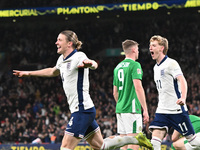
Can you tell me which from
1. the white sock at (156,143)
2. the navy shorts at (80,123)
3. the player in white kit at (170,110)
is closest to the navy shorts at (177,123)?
the player in white kit at (170,110)

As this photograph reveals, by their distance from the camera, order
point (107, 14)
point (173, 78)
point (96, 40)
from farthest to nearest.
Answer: point (96, 40)
point (107, 14)
point (173, 78)

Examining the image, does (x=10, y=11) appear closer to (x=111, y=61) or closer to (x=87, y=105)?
(x=111, y=61)

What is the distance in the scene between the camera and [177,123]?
21.4 ft

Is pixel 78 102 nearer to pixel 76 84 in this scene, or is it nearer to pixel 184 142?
pixel 76 84

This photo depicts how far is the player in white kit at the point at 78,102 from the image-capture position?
5574mm

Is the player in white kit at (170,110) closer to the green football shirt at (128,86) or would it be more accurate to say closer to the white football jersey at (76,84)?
the green football shirt at (128,86)

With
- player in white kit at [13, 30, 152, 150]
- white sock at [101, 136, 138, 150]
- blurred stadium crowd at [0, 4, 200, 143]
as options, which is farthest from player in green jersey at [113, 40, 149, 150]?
blurred stadium crowd at [0, 4, 200, 143]

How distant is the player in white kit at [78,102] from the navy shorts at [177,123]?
2.02 ft

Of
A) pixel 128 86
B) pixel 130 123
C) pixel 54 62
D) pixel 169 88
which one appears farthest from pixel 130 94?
pixel 54 62

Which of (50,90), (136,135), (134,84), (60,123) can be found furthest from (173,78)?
(50,90)

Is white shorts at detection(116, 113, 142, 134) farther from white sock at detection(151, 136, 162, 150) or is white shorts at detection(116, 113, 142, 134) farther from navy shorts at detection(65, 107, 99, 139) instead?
navy shorts at detection(65, 107, 99, 139)

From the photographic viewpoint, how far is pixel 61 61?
19.5 ft

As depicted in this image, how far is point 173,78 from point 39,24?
18.1 meters

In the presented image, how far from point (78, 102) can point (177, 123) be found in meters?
1.77
